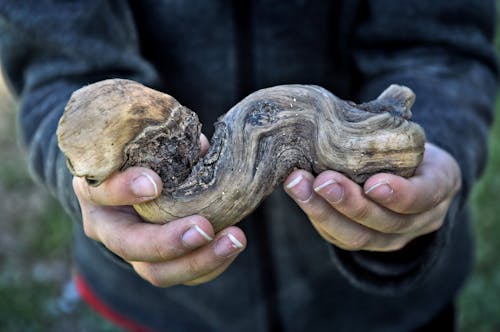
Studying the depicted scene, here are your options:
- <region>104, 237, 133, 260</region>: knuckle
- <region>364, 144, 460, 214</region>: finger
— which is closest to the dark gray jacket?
<region>364, 144, 460, 214</region>: finger

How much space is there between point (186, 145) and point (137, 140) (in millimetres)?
125

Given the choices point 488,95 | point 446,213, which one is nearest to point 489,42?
point 488,95

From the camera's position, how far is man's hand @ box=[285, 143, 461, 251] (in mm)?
1342

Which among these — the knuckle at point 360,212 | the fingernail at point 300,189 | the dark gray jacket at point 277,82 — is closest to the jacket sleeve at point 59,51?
the dark gray jacket at point 277,82

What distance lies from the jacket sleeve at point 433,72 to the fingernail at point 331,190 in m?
0.46

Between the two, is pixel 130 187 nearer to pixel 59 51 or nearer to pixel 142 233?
pixel 142 233

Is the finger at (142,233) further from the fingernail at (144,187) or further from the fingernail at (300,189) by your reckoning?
the fingernail at (300,189)

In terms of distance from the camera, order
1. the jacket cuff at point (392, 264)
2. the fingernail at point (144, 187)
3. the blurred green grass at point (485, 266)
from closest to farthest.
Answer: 1. the fingernail at point (144, 187)
2. the jacket cuff at point (392, 264)
3. the blurred green grass at point (485, 266)

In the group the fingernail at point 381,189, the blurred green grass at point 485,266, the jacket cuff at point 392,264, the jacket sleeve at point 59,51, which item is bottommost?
the blurred green grass at point 485,266

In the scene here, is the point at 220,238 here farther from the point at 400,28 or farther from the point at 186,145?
the point at 400,28

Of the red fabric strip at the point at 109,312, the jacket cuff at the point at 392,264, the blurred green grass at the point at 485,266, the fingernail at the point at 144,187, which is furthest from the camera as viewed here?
the blurred green grass at the point at 485,266

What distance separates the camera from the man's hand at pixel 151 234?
1274 millimetres

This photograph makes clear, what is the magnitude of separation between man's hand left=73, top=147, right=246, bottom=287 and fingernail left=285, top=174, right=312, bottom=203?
0.15m

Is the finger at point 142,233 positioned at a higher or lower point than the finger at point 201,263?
higher
